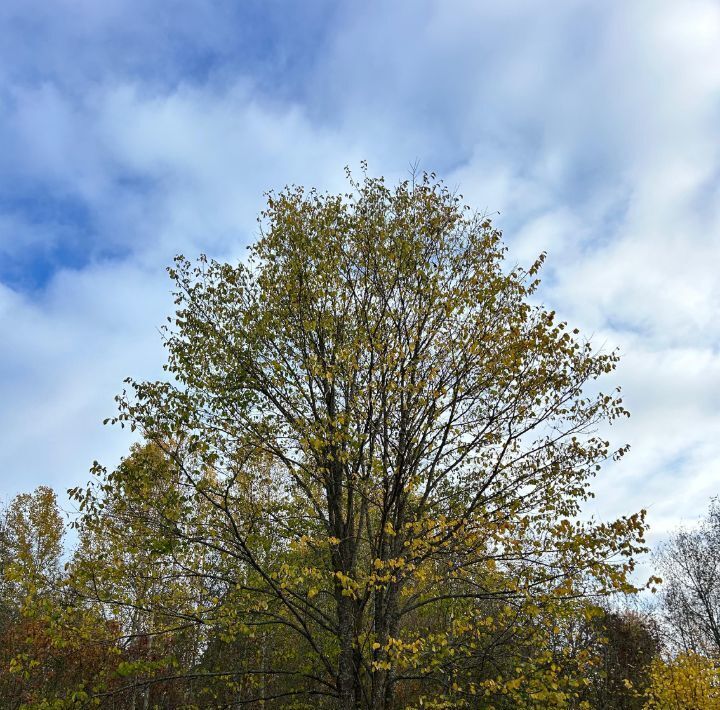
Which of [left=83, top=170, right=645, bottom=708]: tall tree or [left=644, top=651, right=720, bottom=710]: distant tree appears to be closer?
[left=83, top=170, right=645, bottom=708]: tall tree

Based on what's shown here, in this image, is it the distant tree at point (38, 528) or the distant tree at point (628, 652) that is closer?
the distant tree at point (628, 652)

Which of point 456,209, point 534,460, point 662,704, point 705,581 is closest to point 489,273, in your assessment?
point 456,209

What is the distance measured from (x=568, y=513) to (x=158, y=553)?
19.2ft

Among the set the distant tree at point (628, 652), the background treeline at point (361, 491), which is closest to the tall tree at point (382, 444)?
the background treeline at point (361, 491)

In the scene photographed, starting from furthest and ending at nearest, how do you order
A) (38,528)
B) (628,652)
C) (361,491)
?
(38,528) < (628,652) < (361,491)

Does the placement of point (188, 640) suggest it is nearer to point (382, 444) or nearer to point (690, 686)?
point (382, 444)

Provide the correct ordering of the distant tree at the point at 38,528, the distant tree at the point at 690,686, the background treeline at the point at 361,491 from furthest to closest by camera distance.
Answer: the distant tree at the point at 38,528
the distant tree at the point at 690,686
the background treeline at the point at 361,491

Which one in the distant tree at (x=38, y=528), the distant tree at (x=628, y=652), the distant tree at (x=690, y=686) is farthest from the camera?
the distant tree at (x=38, y=528)

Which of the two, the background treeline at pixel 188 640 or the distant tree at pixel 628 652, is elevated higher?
the background treeline at pixel 188 640

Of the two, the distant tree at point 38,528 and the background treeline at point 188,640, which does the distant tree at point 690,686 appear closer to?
the background treeline at point 188,640

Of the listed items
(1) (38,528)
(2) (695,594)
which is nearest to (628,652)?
(2) (695,594)

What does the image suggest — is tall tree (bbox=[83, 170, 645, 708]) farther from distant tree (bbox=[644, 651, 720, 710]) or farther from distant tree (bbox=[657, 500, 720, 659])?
distant tree (bbox=[657, 500, 720, 659])

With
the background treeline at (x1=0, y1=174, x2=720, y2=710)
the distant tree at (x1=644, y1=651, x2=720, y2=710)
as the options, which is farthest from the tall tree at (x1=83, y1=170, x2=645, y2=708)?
the distant tree at (x1=644, y1=651, x2=720, y2=710)

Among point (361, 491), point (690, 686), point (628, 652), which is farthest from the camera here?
point (628, 652)
